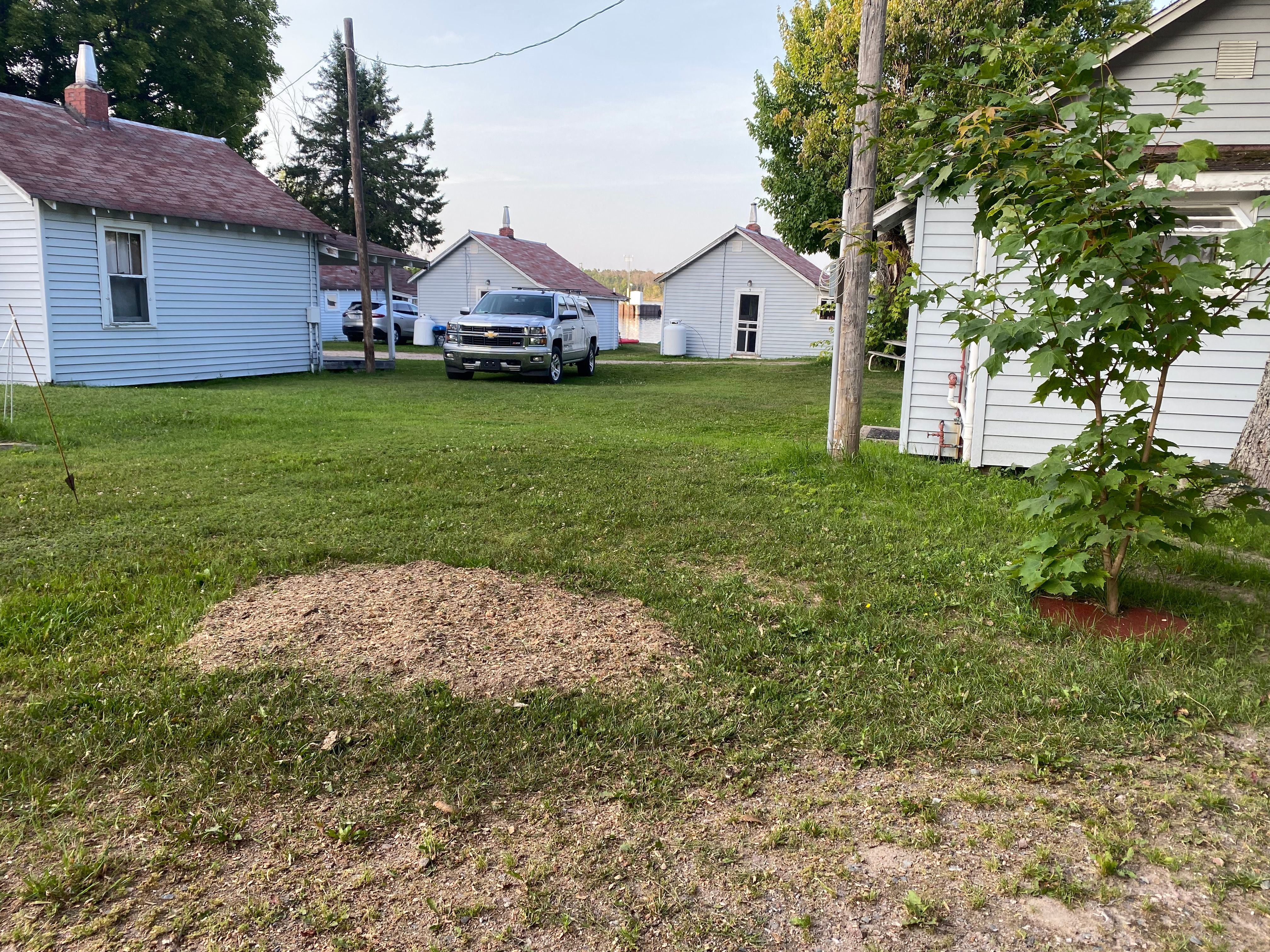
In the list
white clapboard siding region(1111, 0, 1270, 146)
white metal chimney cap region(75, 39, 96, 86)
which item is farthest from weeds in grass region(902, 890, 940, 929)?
white metal chimney cap region(75, 39, 96, 86)

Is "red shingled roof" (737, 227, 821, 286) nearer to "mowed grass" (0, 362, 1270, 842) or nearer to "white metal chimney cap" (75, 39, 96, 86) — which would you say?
"white metal chimney cap" (75, 39, 96, 86)

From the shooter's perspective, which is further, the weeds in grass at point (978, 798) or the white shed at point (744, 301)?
the white shed at point (744, 301)

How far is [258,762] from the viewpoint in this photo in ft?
9.79

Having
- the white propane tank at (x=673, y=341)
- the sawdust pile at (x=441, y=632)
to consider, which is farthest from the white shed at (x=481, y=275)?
the sawdust pile at (x=441, y=632)

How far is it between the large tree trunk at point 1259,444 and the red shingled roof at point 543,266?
27159 millimetres

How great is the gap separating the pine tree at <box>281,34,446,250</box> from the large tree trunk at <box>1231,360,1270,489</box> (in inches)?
1820

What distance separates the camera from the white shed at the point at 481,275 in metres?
34.2

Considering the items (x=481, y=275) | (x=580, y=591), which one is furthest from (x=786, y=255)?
(x=580, y=591)

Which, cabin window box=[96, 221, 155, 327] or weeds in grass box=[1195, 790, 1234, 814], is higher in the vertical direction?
cabin window box=[96, 221, 155, 327]

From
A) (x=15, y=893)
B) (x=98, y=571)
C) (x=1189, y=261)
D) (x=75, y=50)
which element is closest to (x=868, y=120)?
(x=1189, y=261)

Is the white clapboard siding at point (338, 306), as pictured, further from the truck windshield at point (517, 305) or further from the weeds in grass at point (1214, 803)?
the weeds in grass at point (1214, 803)

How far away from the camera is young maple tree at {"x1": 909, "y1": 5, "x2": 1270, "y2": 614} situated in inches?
143

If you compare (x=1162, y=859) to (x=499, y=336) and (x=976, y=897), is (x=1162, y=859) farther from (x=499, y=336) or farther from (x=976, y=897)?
(x=499, y=336)

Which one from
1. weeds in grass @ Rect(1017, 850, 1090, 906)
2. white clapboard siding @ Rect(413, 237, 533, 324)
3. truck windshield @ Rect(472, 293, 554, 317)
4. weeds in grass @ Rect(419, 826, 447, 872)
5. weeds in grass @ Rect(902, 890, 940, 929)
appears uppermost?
white clapboard siding @ Rect(413, 237, 533, 324)
